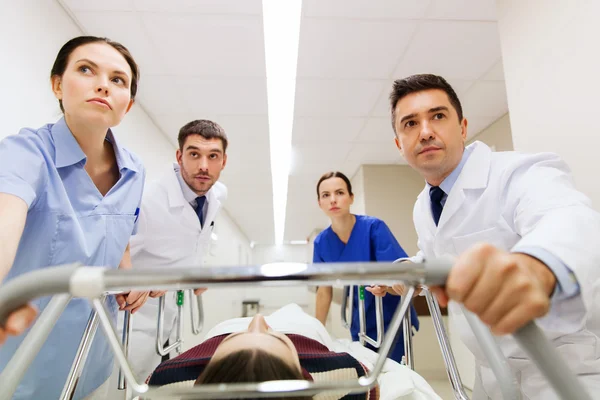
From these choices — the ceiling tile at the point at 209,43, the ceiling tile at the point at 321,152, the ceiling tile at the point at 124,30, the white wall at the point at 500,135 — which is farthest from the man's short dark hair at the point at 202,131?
the white wall at the point at 500,135

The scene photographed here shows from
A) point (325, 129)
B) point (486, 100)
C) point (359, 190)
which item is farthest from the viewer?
point (359, 190)

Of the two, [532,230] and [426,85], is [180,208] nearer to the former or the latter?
[426,85]

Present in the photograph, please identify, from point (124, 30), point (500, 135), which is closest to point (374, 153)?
point (500, 135)

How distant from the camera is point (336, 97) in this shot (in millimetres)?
2764

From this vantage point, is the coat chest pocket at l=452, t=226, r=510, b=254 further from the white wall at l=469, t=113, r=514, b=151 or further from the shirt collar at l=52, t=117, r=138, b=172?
the white wall at l=469, t=113, r=514, b=151

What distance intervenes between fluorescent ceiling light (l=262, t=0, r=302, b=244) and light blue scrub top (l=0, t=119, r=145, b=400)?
4.28 feet

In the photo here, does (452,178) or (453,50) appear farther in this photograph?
(453,50)

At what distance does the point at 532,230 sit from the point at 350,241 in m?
1.83

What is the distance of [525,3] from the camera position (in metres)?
1.43

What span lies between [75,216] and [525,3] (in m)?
1.91

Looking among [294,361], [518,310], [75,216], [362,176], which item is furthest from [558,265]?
[362,176]

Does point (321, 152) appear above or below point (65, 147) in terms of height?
above

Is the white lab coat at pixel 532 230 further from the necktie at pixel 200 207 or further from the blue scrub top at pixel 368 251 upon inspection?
the necktie at pixel 200 207

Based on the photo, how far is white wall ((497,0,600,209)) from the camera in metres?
1.12
